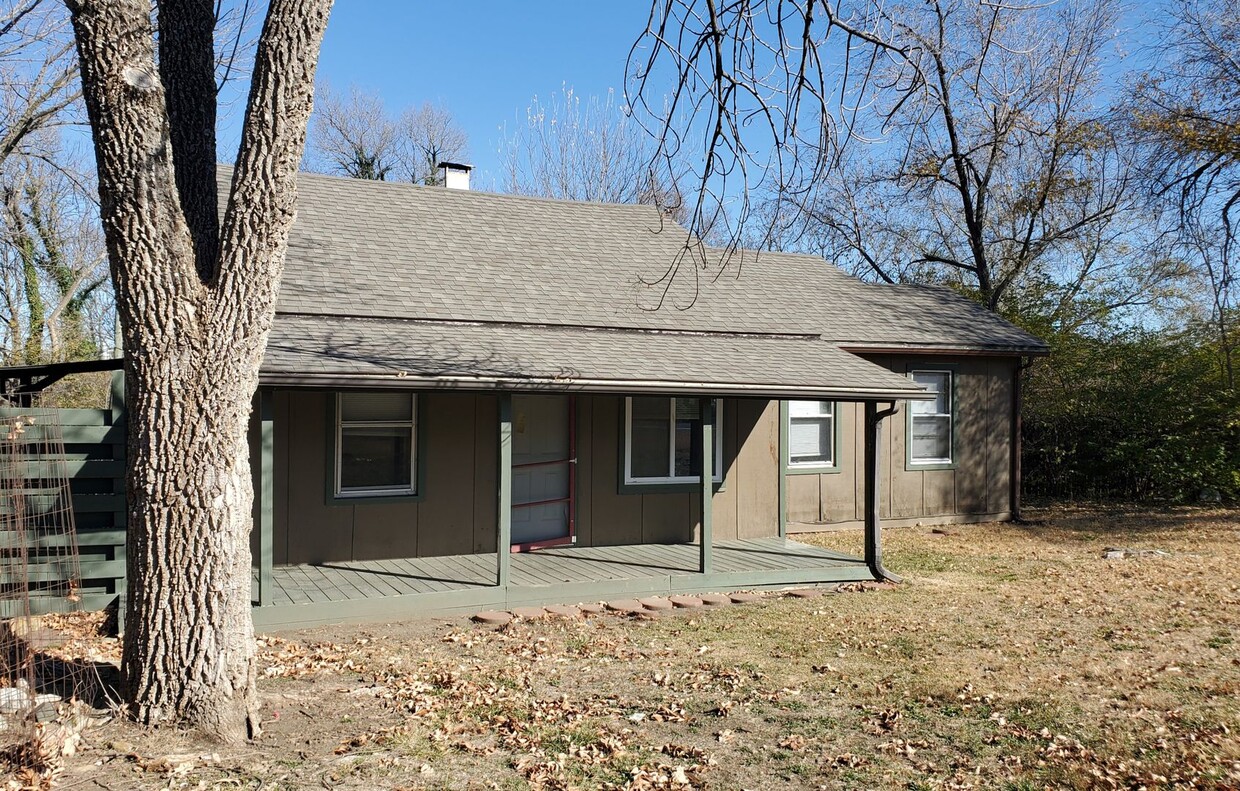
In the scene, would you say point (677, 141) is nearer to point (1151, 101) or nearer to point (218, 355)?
point (218, 355)

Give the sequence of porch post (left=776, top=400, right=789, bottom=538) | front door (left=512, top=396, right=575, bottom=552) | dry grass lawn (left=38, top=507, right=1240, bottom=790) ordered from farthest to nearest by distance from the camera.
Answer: porch post (left=776, top=400, right=789, bottom=538), front door (left=512, top=396, right=575, bottom=552), dry grass lawn (left=38, top=507, right=1240, bottom=790)

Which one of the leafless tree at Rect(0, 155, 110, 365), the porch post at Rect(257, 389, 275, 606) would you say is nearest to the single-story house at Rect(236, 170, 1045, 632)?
the porch post at Rect(257, 389, 275, 606)

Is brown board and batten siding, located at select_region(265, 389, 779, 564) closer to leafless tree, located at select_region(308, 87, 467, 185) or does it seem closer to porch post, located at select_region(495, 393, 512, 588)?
porch post, located at select_region(495, 393, 512, 588)

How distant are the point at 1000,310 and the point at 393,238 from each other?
14.4 m

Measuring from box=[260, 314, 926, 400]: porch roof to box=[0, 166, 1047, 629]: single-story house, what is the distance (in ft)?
0.10

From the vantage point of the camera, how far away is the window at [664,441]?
10.5m

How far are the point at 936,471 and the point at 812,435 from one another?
2376mm

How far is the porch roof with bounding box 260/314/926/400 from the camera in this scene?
7.60 metres

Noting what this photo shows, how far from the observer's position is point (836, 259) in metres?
A: 26.3

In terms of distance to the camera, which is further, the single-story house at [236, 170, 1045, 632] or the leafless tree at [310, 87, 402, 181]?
the leafless tree at [310, 87, 402, 181]

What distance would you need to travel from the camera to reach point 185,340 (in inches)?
179

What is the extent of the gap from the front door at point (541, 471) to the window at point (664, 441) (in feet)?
2.41

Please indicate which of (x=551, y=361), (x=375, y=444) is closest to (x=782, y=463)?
(x=551, y=361)

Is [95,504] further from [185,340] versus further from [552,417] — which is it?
[552,417]
